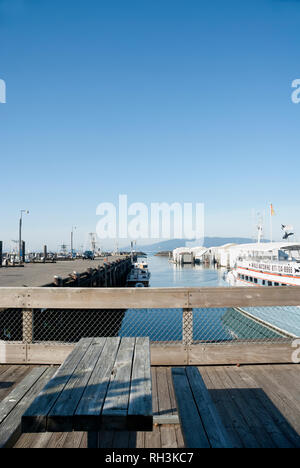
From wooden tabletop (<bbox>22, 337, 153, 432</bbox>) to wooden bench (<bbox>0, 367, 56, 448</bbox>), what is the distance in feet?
1.48

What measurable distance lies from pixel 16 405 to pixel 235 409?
229 centimetres

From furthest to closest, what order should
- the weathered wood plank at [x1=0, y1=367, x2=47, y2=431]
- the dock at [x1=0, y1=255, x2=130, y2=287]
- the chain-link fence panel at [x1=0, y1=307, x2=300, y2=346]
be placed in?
the dock at [x1=0, y1=255, x2=130, y2=287], the chain-link fence panel at [x1=0, y1=307, x2=300, y2=346], the weathered wood plank at [x1=0, y1=367, x2=47, y2=431]

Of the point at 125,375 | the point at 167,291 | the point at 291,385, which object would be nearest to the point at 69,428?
the point at 125,375

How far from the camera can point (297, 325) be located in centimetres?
1603

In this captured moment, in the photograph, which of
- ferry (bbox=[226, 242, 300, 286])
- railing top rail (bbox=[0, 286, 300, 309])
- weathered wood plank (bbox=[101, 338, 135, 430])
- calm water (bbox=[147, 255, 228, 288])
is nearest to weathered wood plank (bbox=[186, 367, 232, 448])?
weathered wood plank (bbox=[101, 338, 135, 430])

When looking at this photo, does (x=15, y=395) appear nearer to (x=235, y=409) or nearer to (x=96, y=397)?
(x=96, y=397)

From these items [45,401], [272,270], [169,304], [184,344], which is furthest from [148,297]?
[272,270]

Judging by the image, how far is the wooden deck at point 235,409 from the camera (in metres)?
2.90

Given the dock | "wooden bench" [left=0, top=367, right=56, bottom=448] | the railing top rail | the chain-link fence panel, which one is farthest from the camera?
the dock

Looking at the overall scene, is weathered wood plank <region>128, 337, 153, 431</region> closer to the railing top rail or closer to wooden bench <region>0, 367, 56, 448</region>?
wooden bench <region>0, 367, 56, 448</region>

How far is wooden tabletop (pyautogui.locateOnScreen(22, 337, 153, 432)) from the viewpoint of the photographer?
75.1 inches

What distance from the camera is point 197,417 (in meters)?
2.63
